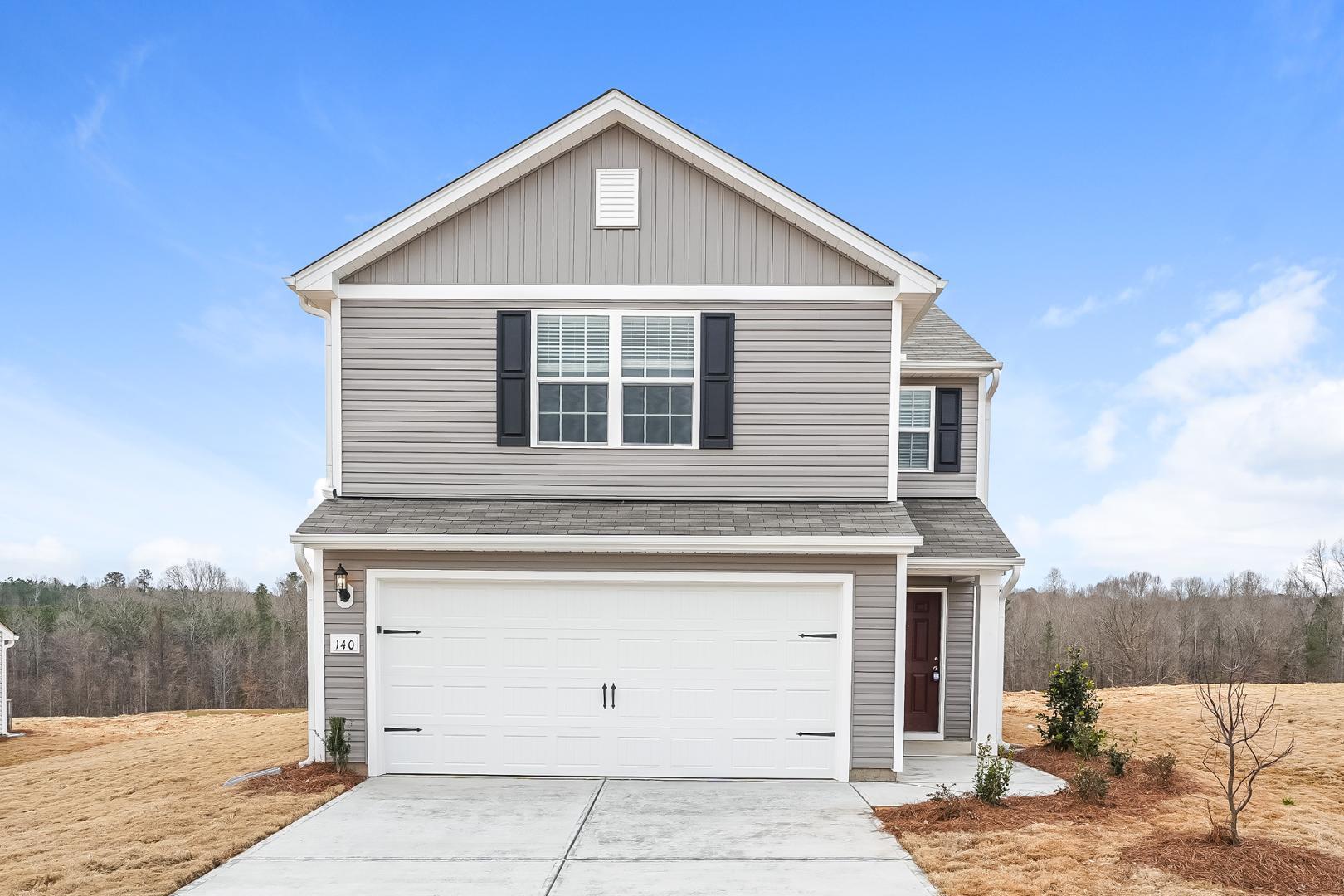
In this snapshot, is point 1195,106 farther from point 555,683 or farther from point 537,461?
point 555,683

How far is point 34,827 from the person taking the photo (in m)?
7.72

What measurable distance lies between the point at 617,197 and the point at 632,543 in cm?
388

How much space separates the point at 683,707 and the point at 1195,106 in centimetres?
1470

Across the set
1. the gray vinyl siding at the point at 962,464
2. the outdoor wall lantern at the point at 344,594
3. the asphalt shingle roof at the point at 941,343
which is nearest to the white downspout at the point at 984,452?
the gray vinyl siding at the point at 962,464

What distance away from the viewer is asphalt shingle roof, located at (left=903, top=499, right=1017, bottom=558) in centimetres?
986

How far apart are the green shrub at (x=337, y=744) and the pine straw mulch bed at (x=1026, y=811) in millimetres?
5341

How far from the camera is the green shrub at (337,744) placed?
866cm

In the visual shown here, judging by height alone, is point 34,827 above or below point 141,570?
above

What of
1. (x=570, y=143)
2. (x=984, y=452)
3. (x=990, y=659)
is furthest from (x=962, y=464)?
(x=570, y=143)

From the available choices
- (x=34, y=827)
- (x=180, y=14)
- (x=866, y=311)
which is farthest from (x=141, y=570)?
(x=866, y=311)

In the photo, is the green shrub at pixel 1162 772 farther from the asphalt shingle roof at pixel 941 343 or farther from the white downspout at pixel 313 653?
the white downspout at pixel 313 653

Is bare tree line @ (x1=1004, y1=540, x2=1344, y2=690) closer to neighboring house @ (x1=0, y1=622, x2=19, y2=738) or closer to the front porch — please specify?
the front porch

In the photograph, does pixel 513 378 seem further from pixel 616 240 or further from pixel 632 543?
pixel 632 543

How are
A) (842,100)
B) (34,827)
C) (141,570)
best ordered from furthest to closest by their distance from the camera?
(141,570), (842,100), (34,827)
